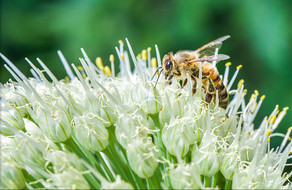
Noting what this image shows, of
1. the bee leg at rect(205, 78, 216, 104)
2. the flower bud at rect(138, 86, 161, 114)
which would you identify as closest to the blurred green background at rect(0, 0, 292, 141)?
the bee leg at rect(205, 78, 216, 104)

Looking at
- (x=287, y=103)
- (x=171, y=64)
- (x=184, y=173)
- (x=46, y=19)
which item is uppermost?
(x=46, y=19)

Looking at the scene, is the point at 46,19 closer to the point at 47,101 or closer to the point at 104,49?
the point at 104,49

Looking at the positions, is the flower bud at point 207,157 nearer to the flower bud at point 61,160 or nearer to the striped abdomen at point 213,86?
the striped abdomen at point 213,86

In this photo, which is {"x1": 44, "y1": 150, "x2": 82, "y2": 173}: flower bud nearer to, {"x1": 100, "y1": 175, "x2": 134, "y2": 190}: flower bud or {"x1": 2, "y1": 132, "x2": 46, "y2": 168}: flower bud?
{"x1": 2, "y1": 132, "x2": 46, "y2": 168}: flower bud

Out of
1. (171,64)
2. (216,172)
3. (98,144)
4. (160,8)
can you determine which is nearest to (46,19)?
(160,8)

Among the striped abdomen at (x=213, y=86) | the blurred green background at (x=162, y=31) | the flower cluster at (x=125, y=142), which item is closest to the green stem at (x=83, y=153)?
the flower cluster at (x=125, y=142)

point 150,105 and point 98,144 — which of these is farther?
point 150,105

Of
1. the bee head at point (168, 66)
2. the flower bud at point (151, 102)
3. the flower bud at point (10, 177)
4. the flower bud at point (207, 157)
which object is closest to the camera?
the flower bud at point (10, 177)

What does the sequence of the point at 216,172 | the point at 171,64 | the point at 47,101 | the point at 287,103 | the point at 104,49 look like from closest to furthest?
1. the point at 216,172
2. the point at 47,101
3. the point at 171,64
4. the point at 287,103
5. the point at 104,49

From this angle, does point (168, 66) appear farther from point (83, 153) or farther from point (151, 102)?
point (83, 153)

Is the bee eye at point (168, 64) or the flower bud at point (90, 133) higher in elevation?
the bee eye at point (168, 64)
